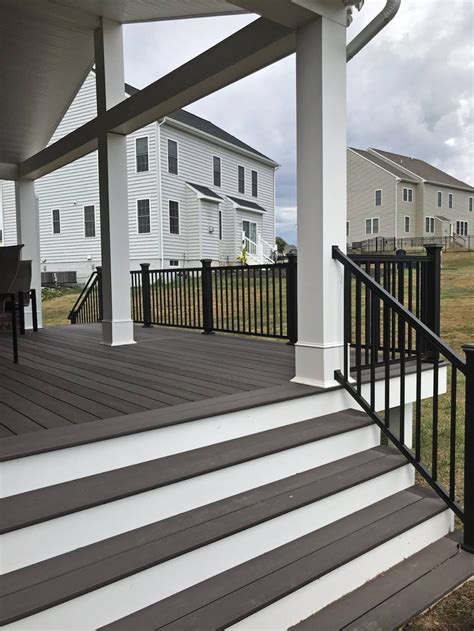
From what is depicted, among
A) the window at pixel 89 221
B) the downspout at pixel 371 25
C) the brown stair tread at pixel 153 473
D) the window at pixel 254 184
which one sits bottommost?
the brown stair tread at pixel 153 473

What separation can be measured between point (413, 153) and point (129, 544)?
35.0 meters

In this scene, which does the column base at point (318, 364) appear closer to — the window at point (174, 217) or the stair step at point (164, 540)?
the stair step at point (164, 540)

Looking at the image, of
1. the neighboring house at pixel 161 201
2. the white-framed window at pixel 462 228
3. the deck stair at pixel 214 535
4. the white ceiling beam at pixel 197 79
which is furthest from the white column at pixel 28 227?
the white-framed window at pixel 462 228

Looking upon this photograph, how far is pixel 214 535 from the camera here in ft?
6.23

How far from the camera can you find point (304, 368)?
10.3ft

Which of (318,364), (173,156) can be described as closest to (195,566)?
(318,364)

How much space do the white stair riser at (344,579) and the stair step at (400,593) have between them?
26 mm

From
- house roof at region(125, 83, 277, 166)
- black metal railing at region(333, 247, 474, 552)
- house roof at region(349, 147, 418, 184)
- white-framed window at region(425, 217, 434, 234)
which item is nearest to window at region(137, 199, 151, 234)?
house roof at region(125, 83, 277, 166)

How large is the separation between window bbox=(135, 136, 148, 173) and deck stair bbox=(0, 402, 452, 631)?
13.8 m

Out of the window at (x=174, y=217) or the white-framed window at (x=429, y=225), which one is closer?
the window at (x=174, y=217)

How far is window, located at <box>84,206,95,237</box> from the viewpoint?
1600cm

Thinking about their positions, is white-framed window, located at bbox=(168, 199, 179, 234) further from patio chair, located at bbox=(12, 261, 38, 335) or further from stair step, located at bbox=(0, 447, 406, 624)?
stair step, located at bbox=(0, 447, 406, 624)

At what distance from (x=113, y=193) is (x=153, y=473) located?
3.75m

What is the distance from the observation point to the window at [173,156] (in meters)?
15.2
